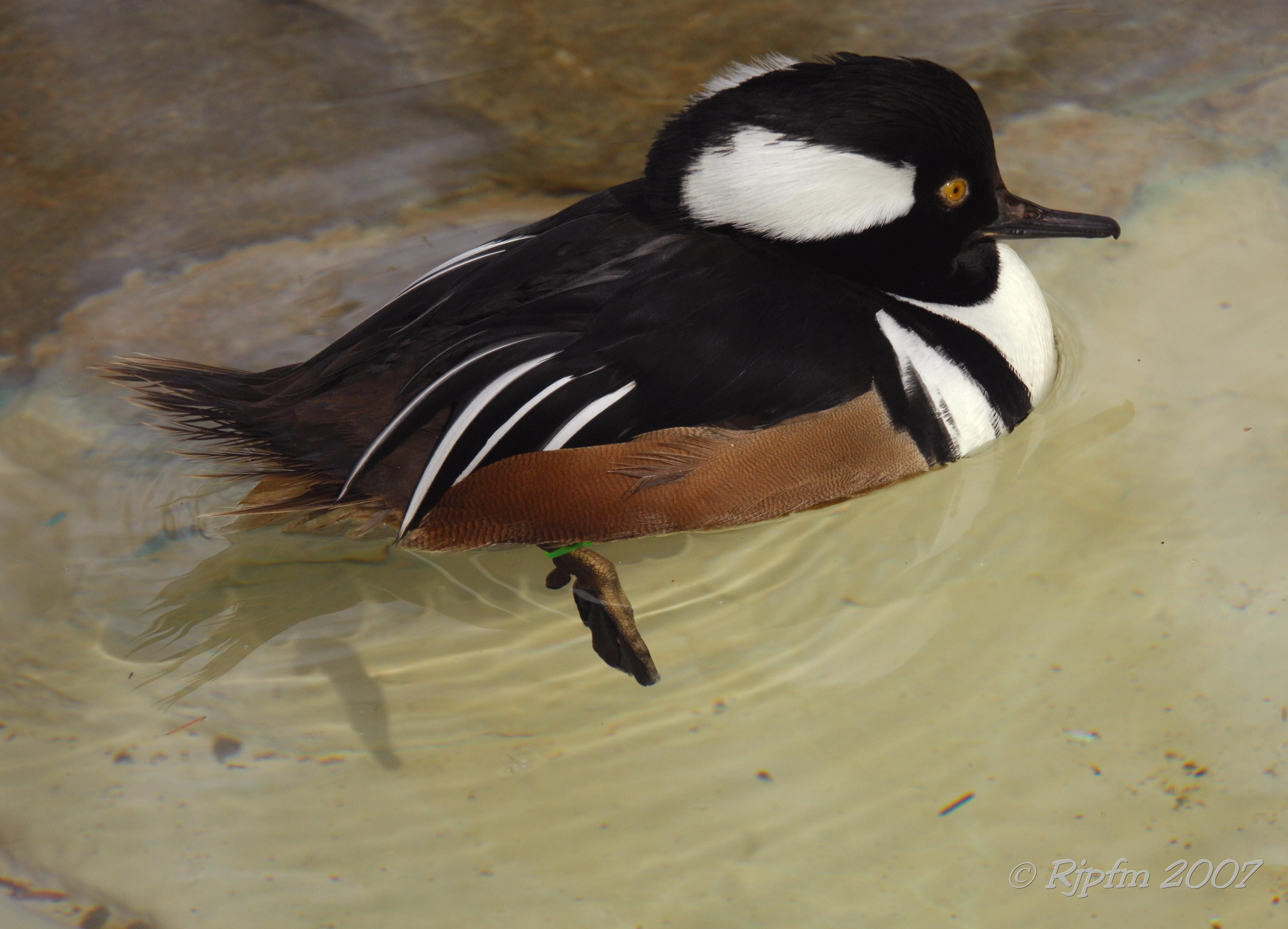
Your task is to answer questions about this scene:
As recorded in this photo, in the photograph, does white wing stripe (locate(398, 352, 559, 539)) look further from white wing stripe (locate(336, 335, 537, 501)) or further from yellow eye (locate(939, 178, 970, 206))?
yellow eye (locate(939, 178, 970, 206))

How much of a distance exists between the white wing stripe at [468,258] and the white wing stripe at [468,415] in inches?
18.2

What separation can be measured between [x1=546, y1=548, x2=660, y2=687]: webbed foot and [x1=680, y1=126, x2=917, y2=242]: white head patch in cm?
90

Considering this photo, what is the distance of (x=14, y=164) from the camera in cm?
433

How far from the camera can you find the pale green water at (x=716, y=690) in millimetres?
2516

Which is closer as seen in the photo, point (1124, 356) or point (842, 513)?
point (842, 513)

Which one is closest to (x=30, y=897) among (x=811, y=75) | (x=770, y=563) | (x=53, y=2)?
(x=770, y=563)

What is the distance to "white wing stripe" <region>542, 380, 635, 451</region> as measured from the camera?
272 centimetres

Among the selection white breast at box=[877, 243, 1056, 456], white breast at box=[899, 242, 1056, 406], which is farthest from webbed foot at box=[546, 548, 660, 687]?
white breast at box=[899, 242, 1056, 406]

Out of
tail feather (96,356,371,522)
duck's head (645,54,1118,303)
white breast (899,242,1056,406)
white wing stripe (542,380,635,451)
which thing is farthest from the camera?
white breast (899,242,1056,406)

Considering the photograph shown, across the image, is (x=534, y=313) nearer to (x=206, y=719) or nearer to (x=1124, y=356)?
(x=206, y=719)

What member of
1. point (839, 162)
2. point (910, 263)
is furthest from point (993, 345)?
point (839, 162)

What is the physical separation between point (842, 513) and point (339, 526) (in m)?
1.35

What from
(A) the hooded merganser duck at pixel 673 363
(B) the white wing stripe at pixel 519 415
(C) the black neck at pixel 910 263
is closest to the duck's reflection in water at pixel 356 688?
(A) the hooded merganser duck at pixel 673 363

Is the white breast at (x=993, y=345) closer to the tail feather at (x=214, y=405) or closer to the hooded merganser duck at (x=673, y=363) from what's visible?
the hooded merganser duck at (x=673, y=363)
